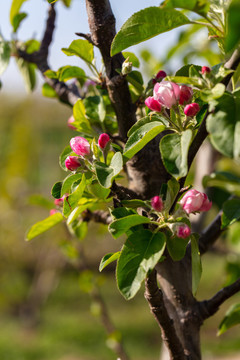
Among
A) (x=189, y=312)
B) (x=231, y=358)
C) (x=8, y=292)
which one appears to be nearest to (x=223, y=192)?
(x=189, y=312)

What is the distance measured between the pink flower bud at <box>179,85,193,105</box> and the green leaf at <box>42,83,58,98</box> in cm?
48

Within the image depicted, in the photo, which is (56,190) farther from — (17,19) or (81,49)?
(17,19)

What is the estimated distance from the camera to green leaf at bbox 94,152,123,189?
→ 509mm

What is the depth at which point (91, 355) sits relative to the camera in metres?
4.30

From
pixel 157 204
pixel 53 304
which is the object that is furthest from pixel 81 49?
pixel 53 304

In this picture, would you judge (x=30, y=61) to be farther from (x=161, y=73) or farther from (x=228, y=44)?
(x=228, y=44)

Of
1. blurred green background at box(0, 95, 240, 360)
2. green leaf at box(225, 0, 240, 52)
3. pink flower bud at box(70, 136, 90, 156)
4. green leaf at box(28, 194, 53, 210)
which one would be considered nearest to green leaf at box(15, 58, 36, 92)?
green leaf at box(28, 194, 53, 210)

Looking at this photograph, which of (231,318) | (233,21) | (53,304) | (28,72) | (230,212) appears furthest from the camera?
(53,304)

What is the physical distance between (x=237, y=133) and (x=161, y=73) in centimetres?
29

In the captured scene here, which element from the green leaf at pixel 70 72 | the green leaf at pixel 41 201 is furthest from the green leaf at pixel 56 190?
the green leaf at pixel 41 201

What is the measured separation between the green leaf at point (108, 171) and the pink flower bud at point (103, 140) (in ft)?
0.20

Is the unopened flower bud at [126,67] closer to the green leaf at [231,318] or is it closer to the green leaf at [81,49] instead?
the green leaf at [81,49]

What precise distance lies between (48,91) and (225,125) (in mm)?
591

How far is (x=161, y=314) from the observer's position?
0.62 metres
